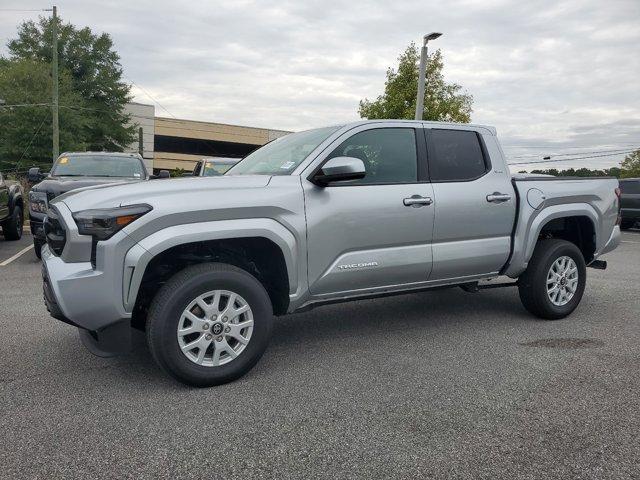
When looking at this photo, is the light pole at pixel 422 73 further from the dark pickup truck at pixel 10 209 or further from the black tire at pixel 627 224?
the dark pickup truck at pixel 10 209

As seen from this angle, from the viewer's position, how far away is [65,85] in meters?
34.5

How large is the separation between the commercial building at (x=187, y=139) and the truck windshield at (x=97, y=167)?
4751 cm

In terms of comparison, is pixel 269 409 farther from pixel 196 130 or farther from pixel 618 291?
pixel 196 130

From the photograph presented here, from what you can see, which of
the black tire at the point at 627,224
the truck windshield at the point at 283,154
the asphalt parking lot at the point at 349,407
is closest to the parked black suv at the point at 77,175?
the asphalt parking lot at the point at 349,407

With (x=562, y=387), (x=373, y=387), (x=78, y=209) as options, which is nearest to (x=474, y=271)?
(x=562, y=387)

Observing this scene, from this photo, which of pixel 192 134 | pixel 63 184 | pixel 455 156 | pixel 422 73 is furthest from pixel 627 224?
pixel 192 134

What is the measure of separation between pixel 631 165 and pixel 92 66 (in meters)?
71.4

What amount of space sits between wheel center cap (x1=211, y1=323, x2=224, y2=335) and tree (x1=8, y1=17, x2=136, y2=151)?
132ft

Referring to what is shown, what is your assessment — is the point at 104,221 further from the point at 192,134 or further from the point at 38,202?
the point at 192,134

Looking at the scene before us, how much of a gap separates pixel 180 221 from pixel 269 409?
1.28 metres

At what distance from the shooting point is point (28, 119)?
28.9 m

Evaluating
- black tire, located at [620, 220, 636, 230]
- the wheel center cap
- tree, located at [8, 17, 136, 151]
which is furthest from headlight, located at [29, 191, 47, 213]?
tree, located at [8, 17, 136, 151]

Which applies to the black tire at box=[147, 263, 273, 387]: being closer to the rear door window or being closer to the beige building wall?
the rear door window

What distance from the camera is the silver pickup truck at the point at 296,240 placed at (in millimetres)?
3324
